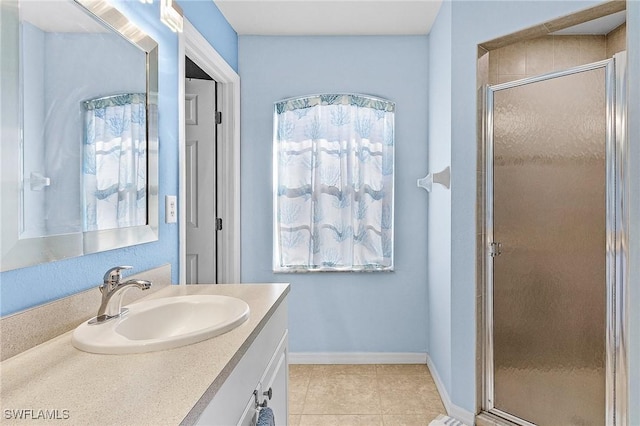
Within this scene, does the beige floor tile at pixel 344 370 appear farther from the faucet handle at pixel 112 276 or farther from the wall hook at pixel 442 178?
the faucet handle at pixel 112 276

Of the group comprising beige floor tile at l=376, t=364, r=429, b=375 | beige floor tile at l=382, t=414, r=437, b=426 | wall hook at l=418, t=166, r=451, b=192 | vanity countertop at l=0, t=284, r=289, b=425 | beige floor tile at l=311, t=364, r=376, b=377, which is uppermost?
wall hook at l=418, t=166, r=451, b=192

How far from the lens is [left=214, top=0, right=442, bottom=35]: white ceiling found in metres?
2.49

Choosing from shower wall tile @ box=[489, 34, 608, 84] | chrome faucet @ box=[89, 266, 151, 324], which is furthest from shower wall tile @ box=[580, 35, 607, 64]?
chrome faucet @ box=[89, 266, 151, 324]

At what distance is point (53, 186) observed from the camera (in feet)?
3.50

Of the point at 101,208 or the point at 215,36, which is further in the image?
the point at 215,36

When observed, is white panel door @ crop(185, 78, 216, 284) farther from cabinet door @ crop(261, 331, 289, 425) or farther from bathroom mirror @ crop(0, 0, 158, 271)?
cabinet door @ crop(261, 331, 289, 425)

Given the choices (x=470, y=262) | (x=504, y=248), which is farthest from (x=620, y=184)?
(x=470, y=262)

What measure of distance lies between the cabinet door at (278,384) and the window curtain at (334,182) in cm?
135

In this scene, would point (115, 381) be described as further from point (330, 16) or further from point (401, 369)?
point (330, 16)

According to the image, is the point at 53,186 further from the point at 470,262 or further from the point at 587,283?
the point at 587,283

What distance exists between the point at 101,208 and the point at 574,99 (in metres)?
2.11

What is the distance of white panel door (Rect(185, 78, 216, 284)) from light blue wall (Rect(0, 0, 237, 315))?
0.56m

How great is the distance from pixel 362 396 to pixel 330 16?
8.19 feet

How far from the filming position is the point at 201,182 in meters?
2.81
